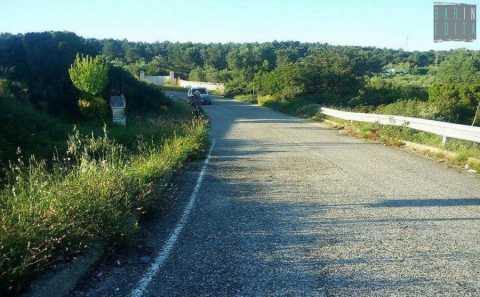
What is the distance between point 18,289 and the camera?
13.3ft

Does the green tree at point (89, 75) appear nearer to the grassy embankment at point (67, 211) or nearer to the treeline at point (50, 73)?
the treeline at point (50, 73)

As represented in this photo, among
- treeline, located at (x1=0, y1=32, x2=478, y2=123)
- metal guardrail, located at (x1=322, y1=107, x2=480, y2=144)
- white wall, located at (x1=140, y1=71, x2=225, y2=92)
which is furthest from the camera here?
white wall, located at (x1=140, y1=71, x2=225, y2=92)

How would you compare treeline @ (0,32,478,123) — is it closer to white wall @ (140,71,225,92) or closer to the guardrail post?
white wall @ (140,71,225,92)

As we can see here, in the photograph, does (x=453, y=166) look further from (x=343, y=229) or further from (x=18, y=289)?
(x=18, y=289)

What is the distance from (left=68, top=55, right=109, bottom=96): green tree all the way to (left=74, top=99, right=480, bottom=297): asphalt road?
46.0ft

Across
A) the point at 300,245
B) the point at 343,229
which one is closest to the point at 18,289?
the point at 300,245

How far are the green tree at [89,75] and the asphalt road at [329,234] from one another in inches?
552

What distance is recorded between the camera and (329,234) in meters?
6.11

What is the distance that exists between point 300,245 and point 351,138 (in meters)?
13.6

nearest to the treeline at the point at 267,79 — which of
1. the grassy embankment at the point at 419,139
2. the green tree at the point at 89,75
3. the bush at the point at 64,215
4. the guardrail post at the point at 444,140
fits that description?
the green tree at the point at 89,75

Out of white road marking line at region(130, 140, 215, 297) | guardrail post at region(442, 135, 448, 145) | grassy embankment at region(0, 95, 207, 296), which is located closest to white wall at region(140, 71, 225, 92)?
guardrail post at region(442, 135, 448, 145)
